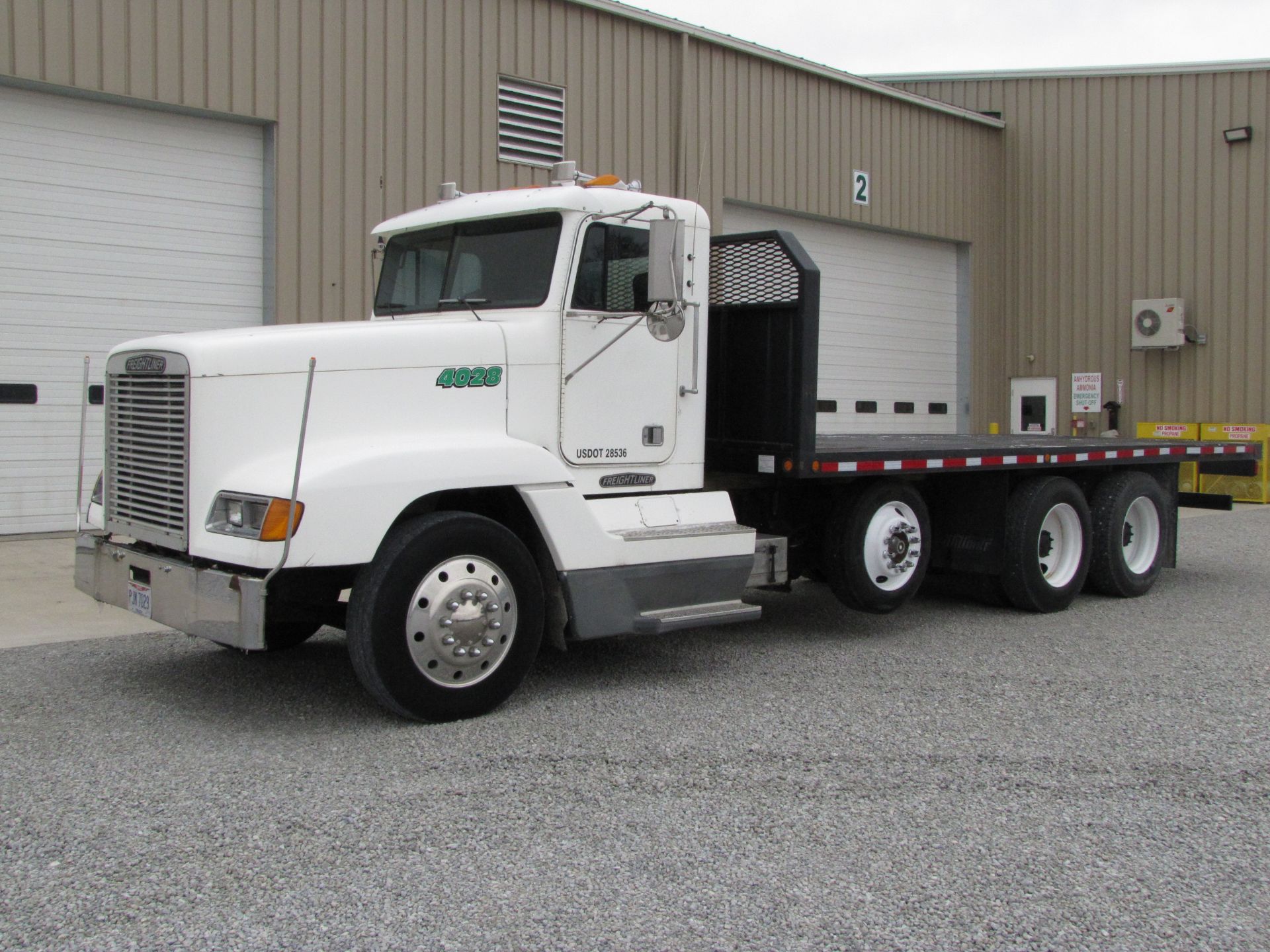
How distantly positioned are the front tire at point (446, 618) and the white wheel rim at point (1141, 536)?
227 inches

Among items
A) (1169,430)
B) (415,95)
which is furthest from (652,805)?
(1169,430)

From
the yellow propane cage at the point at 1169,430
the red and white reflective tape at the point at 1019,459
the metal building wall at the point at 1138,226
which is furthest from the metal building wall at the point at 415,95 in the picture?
the red and white reflective tape at the point at 1019,459

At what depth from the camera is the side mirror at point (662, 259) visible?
593cm

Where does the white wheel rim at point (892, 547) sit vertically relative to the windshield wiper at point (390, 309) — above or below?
below

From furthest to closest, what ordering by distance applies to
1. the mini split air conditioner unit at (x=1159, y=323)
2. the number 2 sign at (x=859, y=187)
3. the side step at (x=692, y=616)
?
1. the mini split air conditioner unit at (x=1159, y=323)
2. the number 2 sign at (x=859, y=187)
3. the side step at (x=692, y=616)

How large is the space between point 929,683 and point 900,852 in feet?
8.02

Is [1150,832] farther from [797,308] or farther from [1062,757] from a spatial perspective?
[797,308]

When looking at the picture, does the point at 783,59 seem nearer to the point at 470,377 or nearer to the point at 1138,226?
the point at 1138,226

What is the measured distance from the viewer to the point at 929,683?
634 centimetres

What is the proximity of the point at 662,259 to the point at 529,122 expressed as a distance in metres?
8.74

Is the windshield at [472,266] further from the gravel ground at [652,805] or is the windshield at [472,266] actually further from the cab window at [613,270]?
the gravel ground at [652,805]

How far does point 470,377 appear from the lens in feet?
19.2

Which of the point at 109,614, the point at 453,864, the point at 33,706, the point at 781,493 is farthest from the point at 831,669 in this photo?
the point at 109,614

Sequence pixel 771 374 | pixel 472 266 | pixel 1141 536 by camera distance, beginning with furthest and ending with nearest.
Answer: pixel 1141 536 → pixel 771 374 → pixel 472 266
